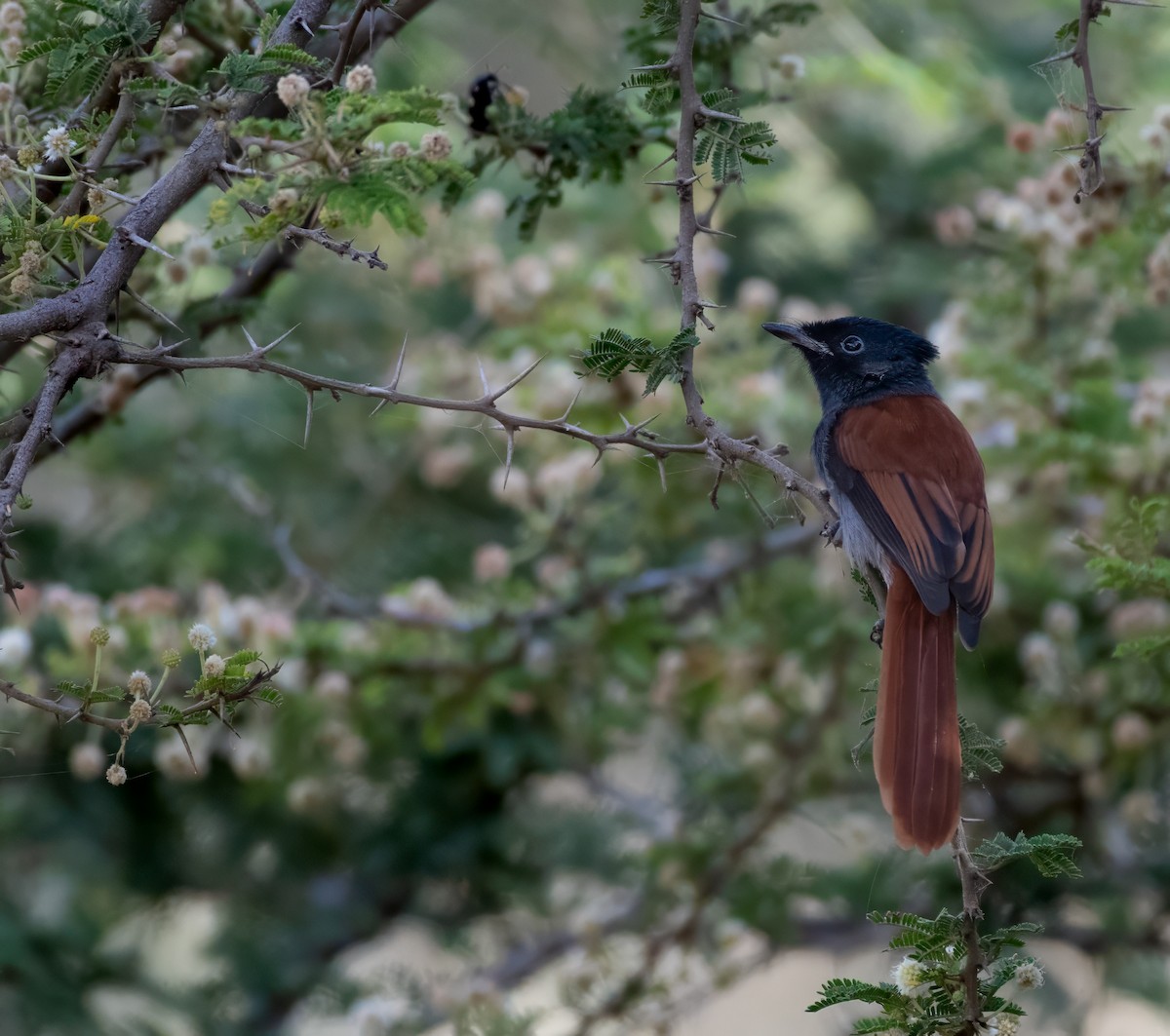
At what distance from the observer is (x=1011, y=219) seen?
12.7ft

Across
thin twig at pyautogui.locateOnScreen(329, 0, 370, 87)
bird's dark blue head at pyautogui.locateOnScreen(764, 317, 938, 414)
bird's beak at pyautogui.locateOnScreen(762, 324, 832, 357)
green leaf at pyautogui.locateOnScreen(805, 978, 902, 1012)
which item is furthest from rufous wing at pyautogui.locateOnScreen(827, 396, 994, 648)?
thin twig at pyautogui.locateOnScreen(329, 0, 370, 87)

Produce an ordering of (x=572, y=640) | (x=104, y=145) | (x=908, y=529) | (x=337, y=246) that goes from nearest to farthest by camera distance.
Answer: (x=337, y=246) < (x=104, y=145) < (x=908, y=529) < (x=572, y=640)

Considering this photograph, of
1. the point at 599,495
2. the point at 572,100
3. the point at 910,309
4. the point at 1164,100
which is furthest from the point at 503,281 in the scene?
the point at 1164,100

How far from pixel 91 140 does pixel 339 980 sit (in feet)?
9.89

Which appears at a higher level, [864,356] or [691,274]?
[864,356]

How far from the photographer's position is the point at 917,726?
2.54 metres

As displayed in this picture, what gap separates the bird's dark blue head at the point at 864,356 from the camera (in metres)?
3.71

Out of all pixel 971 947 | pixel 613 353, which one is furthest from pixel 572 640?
pixel 971 947

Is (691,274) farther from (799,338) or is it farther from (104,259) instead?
(799,338)

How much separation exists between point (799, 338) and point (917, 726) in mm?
1441

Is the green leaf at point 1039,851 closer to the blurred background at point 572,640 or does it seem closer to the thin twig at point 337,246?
the thin twig at point 337,246

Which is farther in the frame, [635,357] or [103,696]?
[635,357]

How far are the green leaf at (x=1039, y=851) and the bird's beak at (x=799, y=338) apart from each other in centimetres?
182

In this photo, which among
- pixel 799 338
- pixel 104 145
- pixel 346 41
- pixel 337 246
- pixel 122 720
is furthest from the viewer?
pixel 799 338
